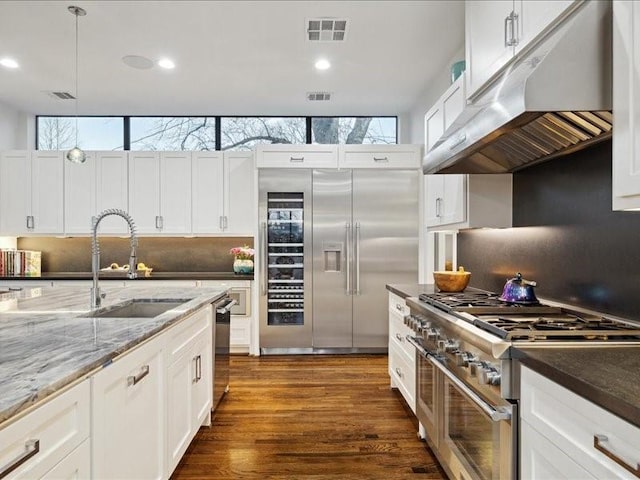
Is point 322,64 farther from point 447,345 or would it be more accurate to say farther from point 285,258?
point 447,345

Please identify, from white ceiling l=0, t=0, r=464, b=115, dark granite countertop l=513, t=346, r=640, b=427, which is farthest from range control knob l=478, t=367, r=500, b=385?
white ceiling l=0, t=0, r=464, b=115

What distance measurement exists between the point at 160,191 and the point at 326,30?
107 inches

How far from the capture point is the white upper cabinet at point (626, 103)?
1.25m

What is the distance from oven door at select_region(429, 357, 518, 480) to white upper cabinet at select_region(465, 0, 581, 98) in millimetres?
1463

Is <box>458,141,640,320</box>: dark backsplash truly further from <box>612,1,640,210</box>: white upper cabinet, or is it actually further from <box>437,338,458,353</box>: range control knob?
<box>437,338,458,353</box>: range control knob

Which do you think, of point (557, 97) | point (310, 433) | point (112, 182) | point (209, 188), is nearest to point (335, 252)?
point (209, 188)

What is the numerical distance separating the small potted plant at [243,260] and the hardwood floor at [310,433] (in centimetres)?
124

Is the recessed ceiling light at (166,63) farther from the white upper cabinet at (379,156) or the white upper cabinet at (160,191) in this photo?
the white upper cabinet at (379,156)

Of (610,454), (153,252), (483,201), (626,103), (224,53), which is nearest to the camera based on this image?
(610,454)

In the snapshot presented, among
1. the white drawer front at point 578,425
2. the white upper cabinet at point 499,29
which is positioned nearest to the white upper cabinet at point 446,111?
the white upper cabinet at point 499,29

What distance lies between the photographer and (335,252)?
4.72m

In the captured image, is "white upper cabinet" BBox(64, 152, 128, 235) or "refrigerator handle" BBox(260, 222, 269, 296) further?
"white upper cabinet" BBox(64, 152, 128, 235)

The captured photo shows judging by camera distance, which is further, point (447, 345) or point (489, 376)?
point (447, 345)

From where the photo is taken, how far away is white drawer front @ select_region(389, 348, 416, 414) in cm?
276
